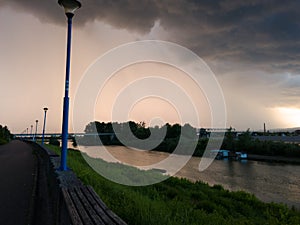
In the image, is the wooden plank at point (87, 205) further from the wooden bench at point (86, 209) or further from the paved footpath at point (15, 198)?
the paved footpath at point (15, 198)

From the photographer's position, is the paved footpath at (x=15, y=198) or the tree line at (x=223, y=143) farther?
the tree line at (x=223, y=143)

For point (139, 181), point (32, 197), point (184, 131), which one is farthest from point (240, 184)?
point (184, 131)

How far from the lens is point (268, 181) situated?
22.2 meters

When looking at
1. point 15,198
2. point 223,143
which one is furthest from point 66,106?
point 223,143

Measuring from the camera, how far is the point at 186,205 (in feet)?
26.1

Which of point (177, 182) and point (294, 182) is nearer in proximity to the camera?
point (177, 182)

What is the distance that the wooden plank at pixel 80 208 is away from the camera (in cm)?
317

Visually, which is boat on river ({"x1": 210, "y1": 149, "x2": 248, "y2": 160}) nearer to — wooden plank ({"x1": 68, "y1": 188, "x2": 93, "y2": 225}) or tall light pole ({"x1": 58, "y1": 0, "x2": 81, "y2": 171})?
tall light pole ({"x1": 58, "y1": 0, "x2": 81, "y2": 171})

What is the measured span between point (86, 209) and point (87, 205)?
187mm

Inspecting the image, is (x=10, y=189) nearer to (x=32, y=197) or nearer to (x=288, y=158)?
(x=32, y=197)

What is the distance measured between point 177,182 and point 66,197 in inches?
461

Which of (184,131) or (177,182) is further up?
(184,131)

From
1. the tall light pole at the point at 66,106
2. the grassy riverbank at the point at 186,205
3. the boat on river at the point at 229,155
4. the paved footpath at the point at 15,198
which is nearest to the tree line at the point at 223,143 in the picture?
the boat on river at the point at 229,155

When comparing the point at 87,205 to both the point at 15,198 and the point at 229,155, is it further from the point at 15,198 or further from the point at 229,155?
the point at 229,155
